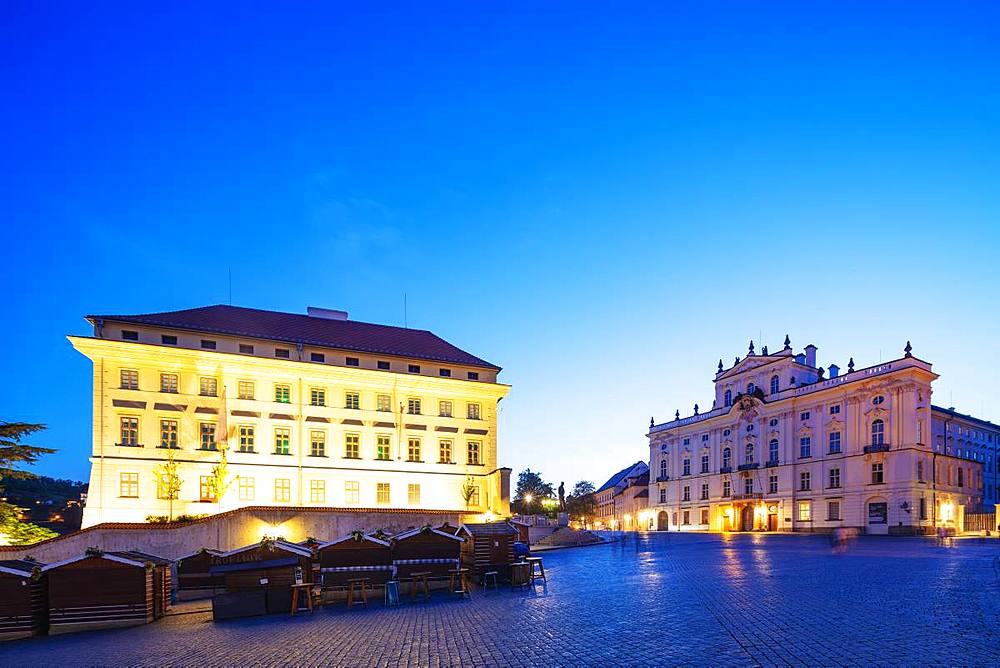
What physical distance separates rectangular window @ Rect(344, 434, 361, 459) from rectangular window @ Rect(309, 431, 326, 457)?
1.46m

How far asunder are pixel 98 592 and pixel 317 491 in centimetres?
2698

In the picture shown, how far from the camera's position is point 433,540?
22.9m

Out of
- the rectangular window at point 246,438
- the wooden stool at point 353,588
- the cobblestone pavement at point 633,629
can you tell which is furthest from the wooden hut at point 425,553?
the rectangular window at point 246,438

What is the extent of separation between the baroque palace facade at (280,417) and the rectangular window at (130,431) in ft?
0.25

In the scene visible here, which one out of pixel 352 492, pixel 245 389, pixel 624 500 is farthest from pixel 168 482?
pixel 624 500

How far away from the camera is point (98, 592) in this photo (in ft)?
62.0

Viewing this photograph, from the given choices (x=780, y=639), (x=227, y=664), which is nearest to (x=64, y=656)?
(x=227, y=664)

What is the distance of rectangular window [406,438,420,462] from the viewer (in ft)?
160

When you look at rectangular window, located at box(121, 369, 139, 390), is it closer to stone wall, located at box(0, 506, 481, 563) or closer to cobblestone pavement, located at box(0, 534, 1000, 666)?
stone wall, located at box(0, 506, 481, 563)

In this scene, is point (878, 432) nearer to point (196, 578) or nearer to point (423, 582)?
point (423, 582)

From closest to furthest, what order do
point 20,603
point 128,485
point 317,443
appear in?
1. point 20,603
2. point 128,485
3. point 317,443

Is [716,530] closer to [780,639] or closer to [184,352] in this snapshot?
[184,352]

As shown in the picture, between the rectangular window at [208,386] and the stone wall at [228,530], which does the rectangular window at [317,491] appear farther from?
the stone wall at [228,530]

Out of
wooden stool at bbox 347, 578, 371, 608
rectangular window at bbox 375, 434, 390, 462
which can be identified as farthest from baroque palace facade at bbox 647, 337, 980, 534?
wooden stool at bbox 347, 578, 371, 608
